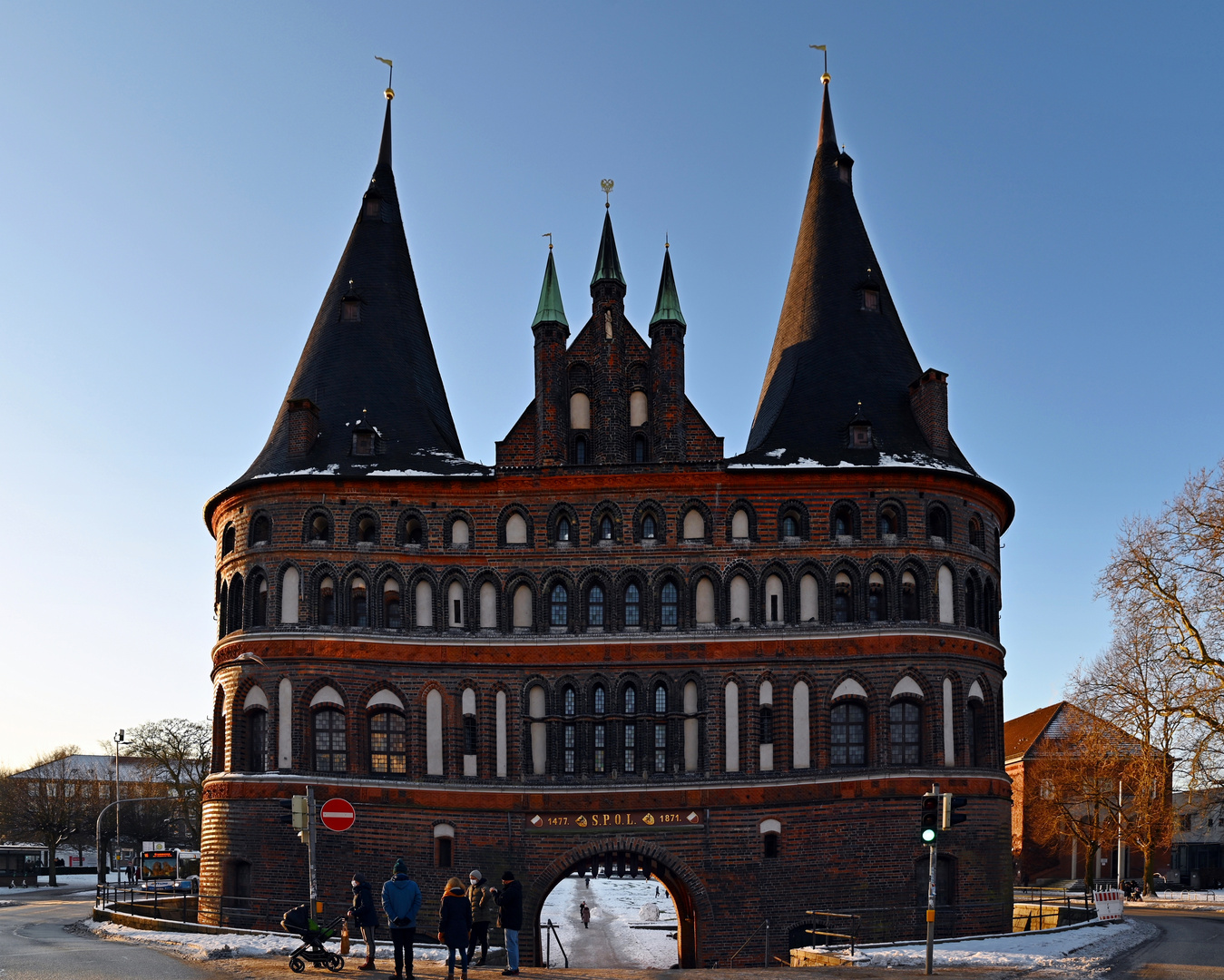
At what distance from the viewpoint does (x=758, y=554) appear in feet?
122

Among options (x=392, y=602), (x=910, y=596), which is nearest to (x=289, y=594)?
(x=392, y=602)

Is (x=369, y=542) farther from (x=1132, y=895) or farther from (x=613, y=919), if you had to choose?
(x=1132, y=895)

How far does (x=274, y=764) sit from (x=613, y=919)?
3126 cm

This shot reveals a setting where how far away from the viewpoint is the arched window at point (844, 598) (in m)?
37.0

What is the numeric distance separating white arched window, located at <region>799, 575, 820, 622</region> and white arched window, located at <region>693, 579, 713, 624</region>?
8.01 ft

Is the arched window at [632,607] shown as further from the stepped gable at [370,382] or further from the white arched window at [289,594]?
the white arched window at [289,594]

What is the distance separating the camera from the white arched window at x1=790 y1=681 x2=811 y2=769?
36.2 metres

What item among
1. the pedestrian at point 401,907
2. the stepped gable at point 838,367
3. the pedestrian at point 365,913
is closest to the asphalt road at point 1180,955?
the pedestrian at point 401,907

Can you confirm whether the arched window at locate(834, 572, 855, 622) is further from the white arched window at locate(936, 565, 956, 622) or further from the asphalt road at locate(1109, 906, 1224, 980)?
the asphalt road at locate(1109, 906, 1224, 980)

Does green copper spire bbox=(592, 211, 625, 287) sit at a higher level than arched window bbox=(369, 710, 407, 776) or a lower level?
higher

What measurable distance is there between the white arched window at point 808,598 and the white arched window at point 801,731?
6.93 ft

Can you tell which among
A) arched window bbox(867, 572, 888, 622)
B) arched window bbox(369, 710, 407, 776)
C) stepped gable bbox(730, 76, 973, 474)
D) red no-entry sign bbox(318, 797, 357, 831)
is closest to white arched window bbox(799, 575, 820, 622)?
arched window bbox(867, 572, 888, 622)

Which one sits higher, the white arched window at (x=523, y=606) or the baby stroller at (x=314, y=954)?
the white arched window at (x=523, y=606)

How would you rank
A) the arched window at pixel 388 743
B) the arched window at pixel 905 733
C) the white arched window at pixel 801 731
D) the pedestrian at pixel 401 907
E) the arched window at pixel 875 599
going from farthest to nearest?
1. the arched window at pixel 875 599
2. the arched window at pixel 388 743
3. the arched window at pixel 905 733
4. the white arched window at pixel 801 731
5. the pedestrian at pixel 401 907
